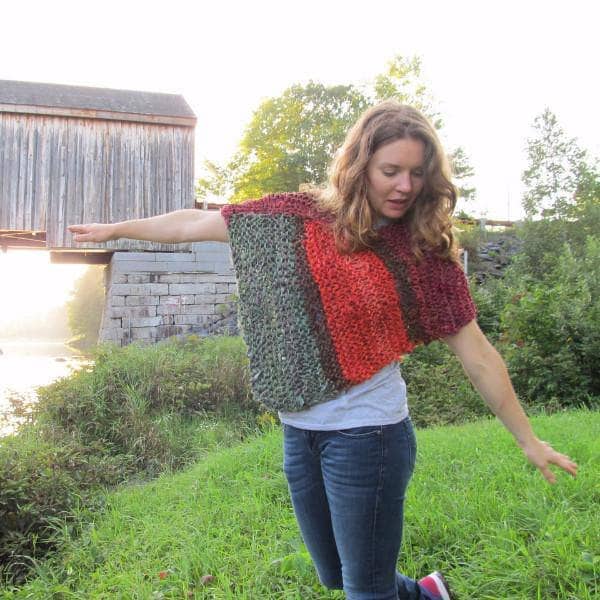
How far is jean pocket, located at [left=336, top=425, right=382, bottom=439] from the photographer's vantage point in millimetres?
1785

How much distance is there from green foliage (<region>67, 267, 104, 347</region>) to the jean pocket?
111 ft

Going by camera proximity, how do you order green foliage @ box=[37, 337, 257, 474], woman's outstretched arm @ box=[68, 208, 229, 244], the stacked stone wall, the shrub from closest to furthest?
woman's outstretched arm @ box=[68, 208, 229, 244], the shrub, green foliage @ box=[37, 337, 257, 474], the stacked stone wall

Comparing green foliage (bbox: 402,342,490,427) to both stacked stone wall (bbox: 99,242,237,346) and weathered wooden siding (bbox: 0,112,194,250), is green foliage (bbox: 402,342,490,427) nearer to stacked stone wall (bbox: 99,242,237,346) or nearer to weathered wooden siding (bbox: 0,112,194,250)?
stacked stone wall (bbox: 99,242,237,346)

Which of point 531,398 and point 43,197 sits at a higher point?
point 43,197

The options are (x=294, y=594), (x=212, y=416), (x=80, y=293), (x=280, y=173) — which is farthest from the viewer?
(x=80, y=293)

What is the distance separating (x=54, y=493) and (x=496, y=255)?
528 inches

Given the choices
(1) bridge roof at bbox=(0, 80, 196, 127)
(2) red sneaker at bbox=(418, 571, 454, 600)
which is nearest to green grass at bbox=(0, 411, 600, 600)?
(2) red sneaker at bbox=(418, 571, 454, 600)

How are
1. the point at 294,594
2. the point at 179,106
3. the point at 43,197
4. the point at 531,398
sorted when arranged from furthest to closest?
the point at 179,106 < the point at 43,197 < the point at 531,398 < the point at 294,594

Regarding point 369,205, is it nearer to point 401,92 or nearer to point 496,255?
point 496,255

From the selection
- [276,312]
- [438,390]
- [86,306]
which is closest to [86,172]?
[438,390]

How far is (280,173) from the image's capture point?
21.6 meters

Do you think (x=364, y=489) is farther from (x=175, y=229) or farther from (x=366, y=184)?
(x=175, y=229)

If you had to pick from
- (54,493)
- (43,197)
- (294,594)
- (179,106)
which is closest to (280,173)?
(179,106)

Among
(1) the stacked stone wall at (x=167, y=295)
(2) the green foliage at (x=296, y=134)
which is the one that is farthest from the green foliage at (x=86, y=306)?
(1) the stacked stone wall at (x=167, y=295)
